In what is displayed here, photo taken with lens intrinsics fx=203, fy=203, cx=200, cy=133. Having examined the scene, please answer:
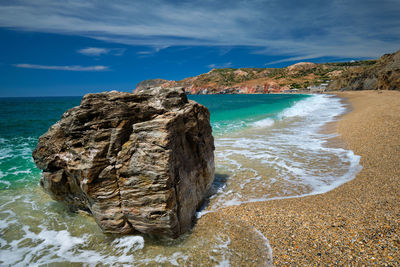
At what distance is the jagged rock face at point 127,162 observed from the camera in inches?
164

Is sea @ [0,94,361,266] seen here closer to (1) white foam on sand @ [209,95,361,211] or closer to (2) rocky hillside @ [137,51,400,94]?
(1) white foam on sand @ [209,95,361,211]

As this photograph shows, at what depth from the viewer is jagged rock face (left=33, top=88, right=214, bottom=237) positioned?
4164mm

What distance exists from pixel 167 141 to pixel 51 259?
3.39m

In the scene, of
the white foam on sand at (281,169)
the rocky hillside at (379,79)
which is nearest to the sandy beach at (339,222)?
the white foam on sand at (281,169)

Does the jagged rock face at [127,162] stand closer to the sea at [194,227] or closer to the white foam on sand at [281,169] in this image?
the sea at [194,227]

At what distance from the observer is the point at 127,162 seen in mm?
4398

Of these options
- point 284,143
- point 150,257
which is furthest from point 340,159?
point 150,257

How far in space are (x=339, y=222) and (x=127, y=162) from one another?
4.80 m

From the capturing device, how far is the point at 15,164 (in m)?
10.3

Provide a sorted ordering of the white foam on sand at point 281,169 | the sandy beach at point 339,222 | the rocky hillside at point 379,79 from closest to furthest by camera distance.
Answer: the sandy beach at point 339,222 < the white foam on sand at point 281,169 < the rocky hillside at point 379,79

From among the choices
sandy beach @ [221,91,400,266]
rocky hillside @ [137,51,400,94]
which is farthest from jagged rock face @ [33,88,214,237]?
rocky hillside @ [137,51,400,94]

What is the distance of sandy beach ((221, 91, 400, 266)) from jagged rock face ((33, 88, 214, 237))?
1834 mm

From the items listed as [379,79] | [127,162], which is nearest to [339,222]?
[127,162]

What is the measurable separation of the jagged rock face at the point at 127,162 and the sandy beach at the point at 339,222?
1.83 meters
